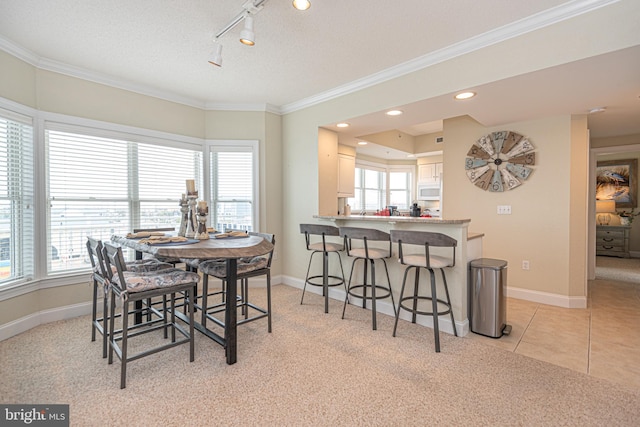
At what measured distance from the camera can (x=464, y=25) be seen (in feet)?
7.79

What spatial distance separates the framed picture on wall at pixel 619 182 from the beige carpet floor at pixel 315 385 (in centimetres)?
677

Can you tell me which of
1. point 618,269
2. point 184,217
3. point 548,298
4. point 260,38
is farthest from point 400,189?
point 184,217

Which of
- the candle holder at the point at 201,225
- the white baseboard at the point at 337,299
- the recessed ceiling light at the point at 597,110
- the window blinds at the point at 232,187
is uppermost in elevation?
the recessed ceiling light at the point at 597,110

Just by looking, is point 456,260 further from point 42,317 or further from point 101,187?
point 42,317

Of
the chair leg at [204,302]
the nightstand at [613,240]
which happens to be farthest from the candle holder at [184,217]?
the nightstand at [613,240]

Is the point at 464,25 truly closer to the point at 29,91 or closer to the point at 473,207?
the point at 473,207

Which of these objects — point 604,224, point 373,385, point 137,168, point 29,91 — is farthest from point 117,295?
point 604,224

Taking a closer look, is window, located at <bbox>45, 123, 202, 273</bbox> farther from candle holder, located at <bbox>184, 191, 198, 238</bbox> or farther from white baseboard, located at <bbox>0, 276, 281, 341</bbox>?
candle holder, located at <bbox>184, 191, 198, 238</bbox>

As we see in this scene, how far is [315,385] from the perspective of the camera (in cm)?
200

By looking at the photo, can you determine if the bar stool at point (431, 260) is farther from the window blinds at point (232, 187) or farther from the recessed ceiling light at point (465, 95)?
the window blinds at point (232, 187)

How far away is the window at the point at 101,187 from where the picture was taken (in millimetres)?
3088

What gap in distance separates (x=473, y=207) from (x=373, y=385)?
122 inches

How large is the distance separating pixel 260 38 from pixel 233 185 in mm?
2167

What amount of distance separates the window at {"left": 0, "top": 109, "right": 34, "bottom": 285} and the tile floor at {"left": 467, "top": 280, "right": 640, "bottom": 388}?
13.6ft
